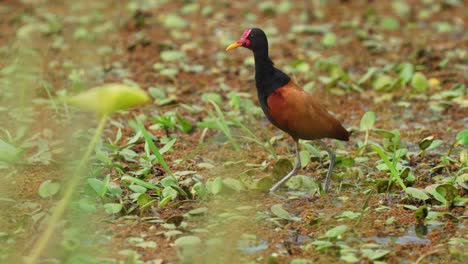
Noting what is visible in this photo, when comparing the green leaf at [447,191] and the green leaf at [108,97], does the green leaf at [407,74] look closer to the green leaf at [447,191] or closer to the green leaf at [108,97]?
the green leaf at [447,191]

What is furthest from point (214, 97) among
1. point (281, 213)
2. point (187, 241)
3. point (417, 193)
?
point (187, 241)

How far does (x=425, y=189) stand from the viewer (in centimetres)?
515

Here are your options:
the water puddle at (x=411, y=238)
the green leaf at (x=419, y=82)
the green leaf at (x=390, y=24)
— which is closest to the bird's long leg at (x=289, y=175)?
the water puddle at (x=411, y=238)

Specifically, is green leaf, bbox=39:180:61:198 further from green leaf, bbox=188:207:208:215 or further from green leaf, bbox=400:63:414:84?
green leaf, bbox=400:63:414:84

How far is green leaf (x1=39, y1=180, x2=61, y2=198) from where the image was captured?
4.88m

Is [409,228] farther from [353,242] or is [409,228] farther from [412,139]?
[412,139]

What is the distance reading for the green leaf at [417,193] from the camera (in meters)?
5.01

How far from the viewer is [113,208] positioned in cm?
478

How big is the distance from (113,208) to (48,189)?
0.40 metres

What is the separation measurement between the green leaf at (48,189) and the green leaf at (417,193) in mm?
2010

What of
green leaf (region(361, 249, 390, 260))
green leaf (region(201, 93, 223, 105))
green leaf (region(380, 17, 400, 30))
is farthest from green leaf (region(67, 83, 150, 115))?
green leaf (region(380, 17, 400, 30))

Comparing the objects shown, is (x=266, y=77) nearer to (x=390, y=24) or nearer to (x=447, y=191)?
(x=447, y=191)

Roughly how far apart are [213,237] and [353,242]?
74cm

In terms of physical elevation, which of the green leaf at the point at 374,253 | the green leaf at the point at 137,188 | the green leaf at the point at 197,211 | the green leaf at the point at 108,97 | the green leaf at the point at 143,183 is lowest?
the green leaf at the point at 374,253
